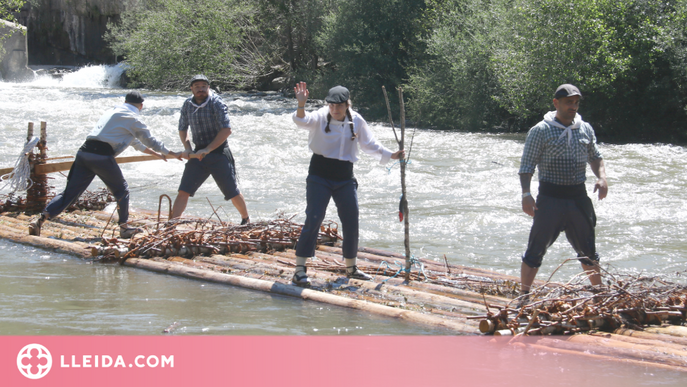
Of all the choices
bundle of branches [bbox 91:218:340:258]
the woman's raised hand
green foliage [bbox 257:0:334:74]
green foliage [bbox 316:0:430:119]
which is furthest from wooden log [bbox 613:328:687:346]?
green foliage [bbox 257:0:334:74]

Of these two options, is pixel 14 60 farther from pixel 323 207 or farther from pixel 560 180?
pixel 560 180

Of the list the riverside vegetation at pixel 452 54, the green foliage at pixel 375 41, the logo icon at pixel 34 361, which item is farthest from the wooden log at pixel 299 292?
the green foliage at pixel 375 41

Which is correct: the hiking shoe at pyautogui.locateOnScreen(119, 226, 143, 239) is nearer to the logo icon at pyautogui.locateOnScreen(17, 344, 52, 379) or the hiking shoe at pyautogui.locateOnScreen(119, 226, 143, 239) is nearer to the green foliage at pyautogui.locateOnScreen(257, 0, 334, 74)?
the logo icon at pyautogui.locateOnScreen(17, 344, 52, 379)

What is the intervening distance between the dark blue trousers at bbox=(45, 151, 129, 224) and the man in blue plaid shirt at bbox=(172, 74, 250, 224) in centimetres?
67

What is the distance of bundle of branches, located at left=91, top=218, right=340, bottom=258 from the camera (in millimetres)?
6668

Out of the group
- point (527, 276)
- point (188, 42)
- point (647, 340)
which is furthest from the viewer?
point (188, 42)

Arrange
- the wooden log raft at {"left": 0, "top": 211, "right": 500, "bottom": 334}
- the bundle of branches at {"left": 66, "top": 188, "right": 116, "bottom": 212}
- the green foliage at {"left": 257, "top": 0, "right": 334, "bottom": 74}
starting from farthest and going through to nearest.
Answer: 1. the green foliage at {"left": 257, "top": 0, "right": 334, "bottom": 74}
2. the bundle of branches at {"left": 66, "top": 188, "right": 116, "bottom": 212}
3. the wooden log raft at {"left": 0, "top": 211, "right": 500, "bottom": 334}

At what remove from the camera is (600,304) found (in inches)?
171

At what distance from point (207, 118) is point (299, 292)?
2.91 metres

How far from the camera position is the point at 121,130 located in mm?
7449

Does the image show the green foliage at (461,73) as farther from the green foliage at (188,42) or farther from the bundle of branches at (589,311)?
the bundle of branches at (589,311)

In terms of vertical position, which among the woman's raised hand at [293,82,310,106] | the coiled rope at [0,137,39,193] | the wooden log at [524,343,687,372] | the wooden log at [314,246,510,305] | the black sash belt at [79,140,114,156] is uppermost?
the woman's raised hand at [293,82,310,106]

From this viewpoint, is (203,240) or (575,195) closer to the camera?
(575,195)

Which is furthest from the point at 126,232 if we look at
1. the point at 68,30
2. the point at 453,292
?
the point at 68,30
